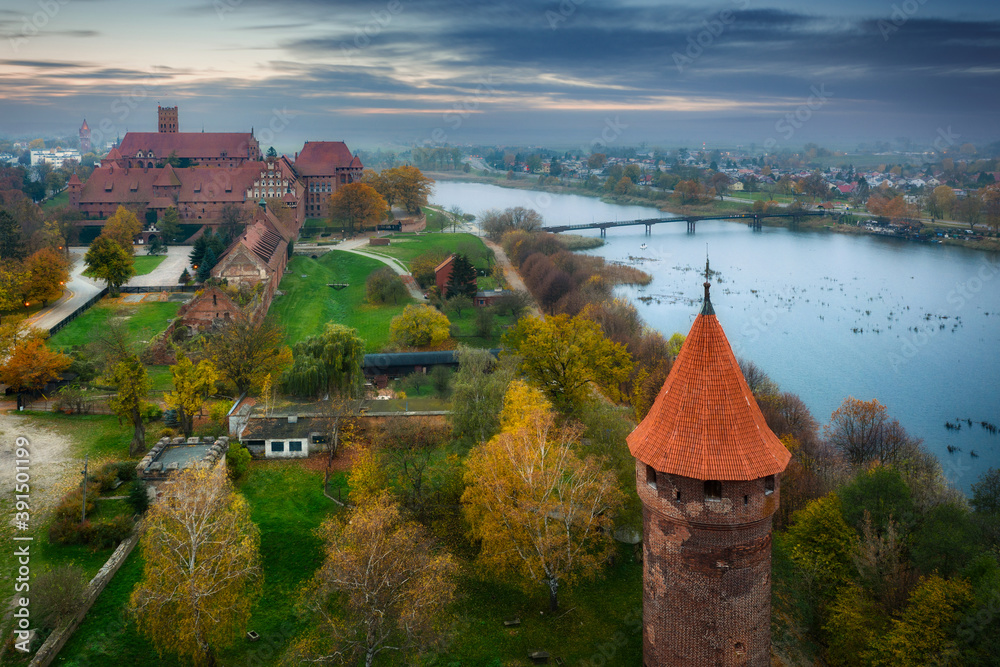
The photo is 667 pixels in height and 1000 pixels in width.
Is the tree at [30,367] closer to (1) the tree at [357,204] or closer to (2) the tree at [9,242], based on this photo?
(2) the tree at [9,242]

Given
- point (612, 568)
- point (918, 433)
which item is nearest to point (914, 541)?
point (612, 568)

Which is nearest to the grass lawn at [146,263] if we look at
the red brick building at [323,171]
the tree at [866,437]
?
the red brick building at [323,171]

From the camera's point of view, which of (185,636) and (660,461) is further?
(185,636)

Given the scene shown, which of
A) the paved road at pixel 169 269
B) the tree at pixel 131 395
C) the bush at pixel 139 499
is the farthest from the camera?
the paved road at pixel 169 269

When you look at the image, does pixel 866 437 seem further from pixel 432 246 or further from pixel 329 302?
pixel 432 246

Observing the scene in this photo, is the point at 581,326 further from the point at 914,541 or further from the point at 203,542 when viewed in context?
the point at 203,542
